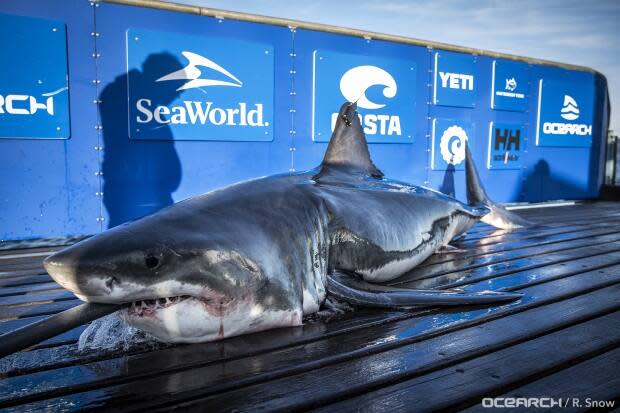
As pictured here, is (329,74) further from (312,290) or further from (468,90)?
(312,290)

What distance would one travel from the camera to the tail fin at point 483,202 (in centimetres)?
448

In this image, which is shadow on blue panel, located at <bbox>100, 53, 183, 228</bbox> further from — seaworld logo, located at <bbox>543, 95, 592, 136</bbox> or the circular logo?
seaworld logo, located at <bbox>543, 95, 592, 136</bbox>

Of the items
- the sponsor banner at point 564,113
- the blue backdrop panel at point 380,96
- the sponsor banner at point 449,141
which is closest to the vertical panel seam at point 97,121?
the blue backdrop panel at point 380,96

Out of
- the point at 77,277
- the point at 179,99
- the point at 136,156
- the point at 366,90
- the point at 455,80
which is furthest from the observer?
the point at 455,80

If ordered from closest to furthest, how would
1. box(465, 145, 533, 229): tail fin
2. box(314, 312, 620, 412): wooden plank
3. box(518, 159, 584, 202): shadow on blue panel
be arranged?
box(314, 312, 620, 412): wooden plank < box(465, 145, 533, 229): tail fin < box(518, 159, 584, 202): shadow on blue panel

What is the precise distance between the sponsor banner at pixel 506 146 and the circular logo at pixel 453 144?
490 millimetres

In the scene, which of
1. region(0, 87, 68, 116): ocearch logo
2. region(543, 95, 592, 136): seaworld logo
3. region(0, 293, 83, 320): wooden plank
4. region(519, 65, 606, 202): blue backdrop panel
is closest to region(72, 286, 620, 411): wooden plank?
region(0, 293, 83, 320): wooden plank

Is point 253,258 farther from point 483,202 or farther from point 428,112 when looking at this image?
point 428,112

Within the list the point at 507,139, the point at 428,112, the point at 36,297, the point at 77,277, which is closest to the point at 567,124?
the point at 507,139

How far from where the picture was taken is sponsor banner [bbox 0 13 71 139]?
12.8 feet

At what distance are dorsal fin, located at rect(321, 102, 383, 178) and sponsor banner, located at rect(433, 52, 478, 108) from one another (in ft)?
11.1

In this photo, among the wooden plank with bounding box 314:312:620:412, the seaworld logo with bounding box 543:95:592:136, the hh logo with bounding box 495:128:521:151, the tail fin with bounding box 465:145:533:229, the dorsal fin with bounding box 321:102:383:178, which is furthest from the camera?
the seaworld logo with bounding box 543:95:592:136

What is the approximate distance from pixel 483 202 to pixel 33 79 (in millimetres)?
3962

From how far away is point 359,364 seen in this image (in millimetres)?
1563
